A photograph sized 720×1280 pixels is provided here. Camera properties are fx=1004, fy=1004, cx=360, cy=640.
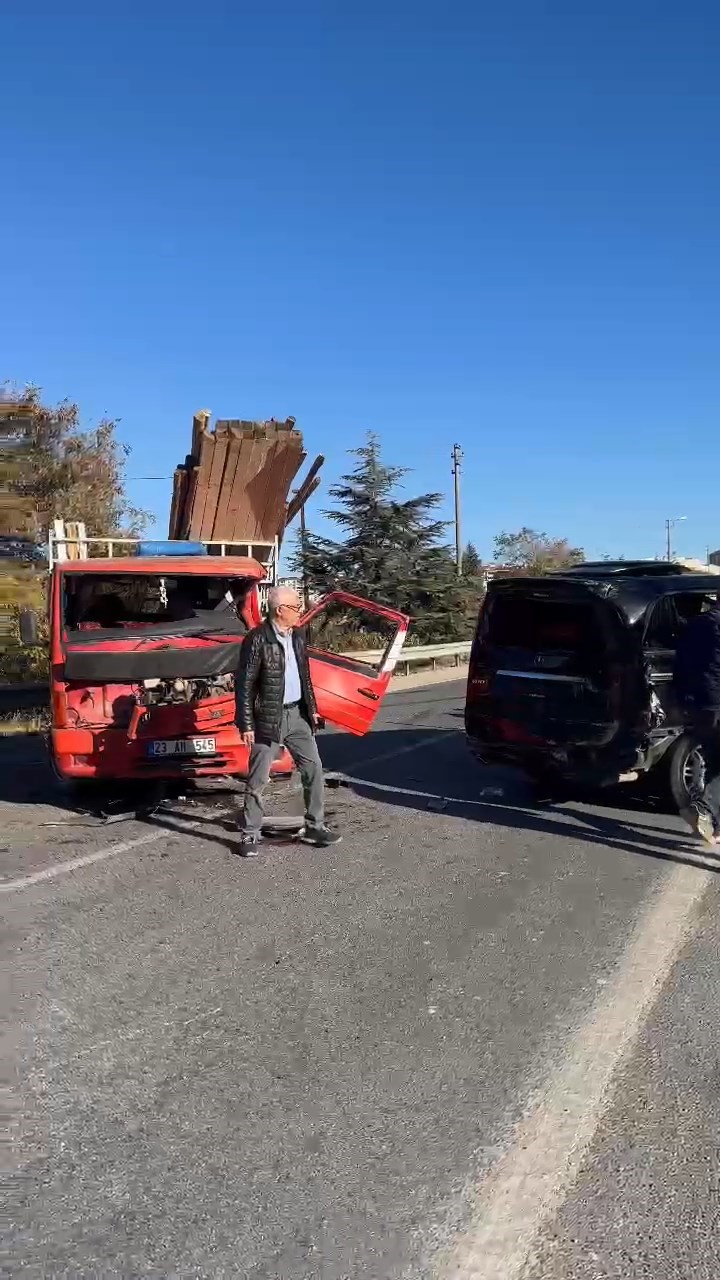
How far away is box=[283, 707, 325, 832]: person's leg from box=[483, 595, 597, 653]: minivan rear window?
2327mm

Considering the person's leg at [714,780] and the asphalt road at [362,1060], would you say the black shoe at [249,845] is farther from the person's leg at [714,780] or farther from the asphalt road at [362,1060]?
the person's leg at [714,780]

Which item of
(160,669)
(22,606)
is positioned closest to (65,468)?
(22,606)

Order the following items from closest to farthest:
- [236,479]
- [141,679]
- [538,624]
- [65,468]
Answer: [141,679] → [538,624] → [236,479] → [65,468]

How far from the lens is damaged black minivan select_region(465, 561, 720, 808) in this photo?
774cm

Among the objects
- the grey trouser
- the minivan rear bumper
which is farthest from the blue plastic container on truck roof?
the minivan rear bumper

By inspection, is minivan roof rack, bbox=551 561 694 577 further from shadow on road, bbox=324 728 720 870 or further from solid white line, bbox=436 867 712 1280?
solid white line, bbox=436 867 712 1280

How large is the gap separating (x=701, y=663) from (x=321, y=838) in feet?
9.84

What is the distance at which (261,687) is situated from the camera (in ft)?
23.2

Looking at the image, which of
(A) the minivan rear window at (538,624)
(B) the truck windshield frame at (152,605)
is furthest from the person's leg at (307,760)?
(A) the minivan rear window at (538,624)

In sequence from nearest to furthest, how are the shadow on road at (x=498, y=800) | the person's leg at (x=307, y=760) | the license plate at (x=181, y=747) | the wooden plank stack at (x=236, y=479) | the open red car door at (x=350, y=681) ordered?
1. the person's leg at (x=307, y=760)
2. the shadow on road at (x=498, y=800)
3. the license plate at (x=181, y=747)
4. the open red car door at (x=350, y=681)
5. the wooden plank stack at (x=236, y=479)

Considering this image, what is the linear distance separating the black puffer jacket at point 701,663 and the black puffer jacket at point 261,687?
2890mm

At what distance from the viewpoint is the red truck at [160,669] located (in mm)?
8125

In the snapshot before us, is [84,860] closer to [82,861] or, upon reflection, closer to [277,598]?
[82,861]

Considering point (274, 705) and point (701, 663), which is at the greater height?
point (701, 663)
